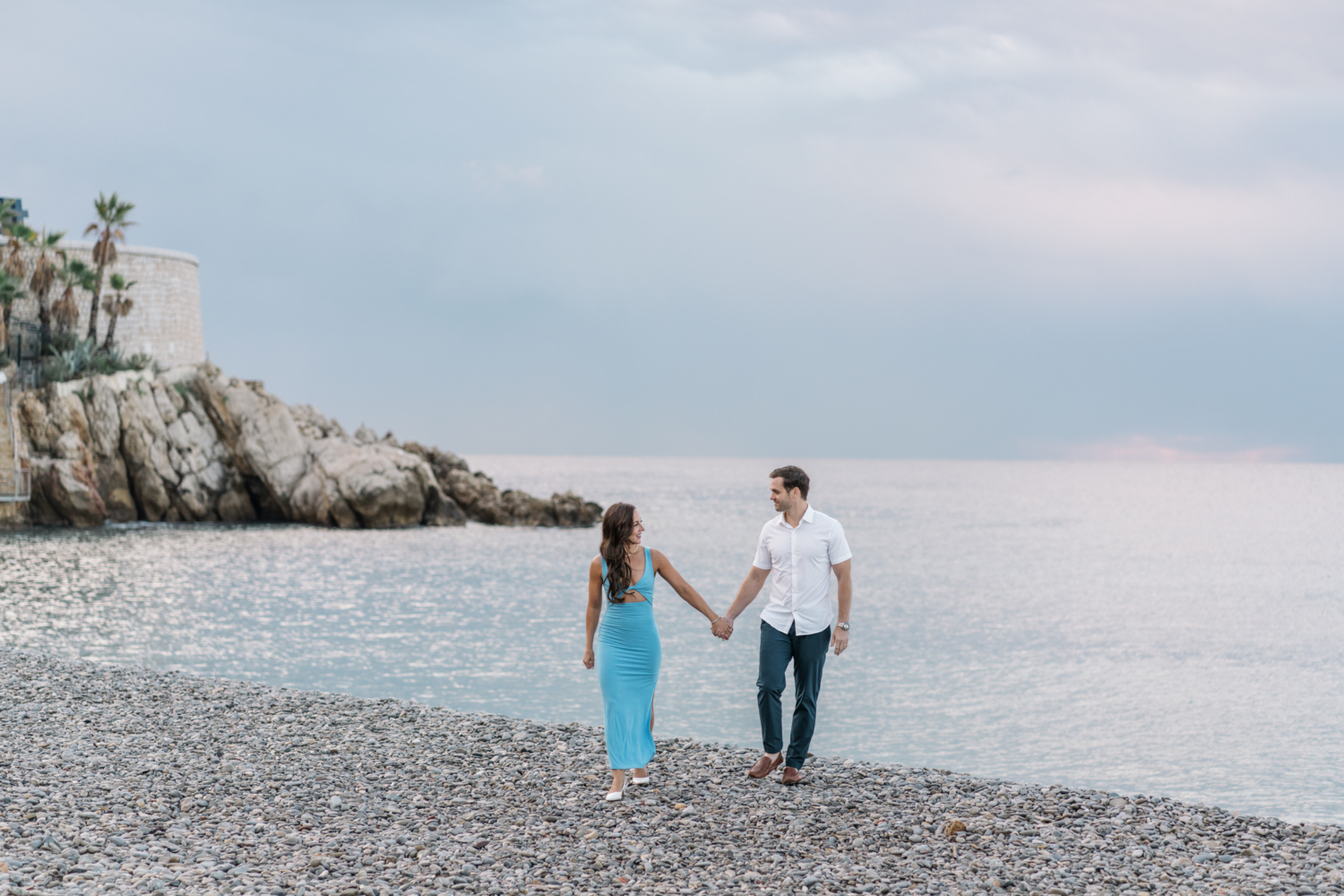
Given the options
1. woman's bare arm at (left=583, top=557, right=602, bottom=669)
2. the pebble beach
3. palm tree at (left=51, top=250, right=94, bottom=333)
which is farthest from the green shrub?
woman's bare arm at (left=583, top=557, right=602, bottom=669)

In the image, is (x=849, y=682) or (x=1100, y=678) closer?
(x=849, y=682)

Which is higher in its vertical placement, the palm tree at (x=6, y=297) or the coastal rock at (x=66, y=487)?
the palm tree at (x=6, y=297)

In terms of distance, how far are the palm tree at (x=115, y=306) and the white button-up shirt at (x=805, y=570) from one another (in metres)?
51.5

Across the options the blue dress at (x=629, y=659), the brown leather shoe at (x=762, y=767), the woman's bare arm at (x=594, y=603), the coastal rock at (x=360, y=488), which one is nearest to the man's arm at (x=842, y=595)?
the brown leather shoe at (x=762, y=767)

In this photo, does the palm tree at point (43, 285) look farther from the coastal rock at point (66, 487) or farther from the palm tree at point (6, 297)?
the coastal rock at point (66, 487)

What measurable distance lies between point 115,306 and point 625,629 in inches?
2027

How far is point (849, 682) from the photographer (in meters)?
18.5

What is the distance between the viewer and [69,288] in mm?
48594

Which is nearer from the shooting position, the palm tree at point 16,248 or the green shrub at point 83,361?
the green shrub at point 83,361

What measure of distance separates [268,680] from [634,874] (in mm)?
12616

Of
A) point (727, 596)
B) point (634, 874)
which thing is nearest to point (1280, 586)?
point (727, 596)

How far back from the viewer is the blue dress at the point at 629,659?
23.5 ft

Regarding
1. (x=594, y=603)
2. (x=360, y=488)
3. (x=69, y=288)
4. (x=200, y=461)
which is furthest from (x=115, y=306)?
(x=594, y=603)

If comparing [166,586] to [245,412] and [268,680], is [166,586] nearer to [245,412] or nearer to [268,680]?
[268,680]
